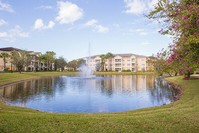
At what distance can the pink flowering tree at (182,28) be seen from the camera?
7021 millimetres

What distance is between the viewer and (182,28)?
7371 mm

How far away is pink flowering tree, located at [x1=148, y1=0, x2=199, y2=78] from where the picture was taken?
702 centimetres

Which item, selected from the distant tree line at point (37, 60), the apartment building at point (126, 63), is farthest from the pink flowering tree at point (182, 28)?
the apartment building at point (126, 63)

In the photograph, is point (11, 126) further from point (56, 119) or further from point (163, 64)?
point (163, 64)

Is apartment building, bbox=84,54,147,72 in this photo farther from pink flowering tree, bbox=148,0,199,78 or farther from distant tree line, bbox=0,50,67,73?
pink flowering tree, bbox=148,0,199,78

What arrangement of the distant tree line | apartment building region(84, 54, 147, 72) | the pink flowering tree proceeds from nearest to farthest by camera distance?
the pink flowering tree < the distant tree line < apartment building region(84, 54, 147, 72)

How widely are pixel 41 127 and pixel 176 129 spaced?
554 cm

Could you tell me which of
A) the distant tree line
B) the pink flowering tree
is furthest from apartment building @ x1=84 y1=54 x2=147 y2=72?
the pink flowering tree

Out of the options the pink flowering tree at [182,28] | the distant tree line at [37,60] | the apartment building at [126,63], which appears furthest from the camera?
the apartment building at [126,63]

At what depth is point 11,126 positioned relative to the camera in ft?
26.7

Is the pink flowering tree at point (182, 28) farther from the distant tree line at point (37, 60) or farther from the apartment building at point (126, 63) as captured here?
the apartment building at point (126, 63)

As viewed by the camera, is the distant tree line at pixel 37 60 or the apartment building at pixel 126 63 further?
the apartment building at pixel 126 63

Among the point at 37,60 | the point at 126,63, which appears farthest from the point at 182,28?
the point at 126,63

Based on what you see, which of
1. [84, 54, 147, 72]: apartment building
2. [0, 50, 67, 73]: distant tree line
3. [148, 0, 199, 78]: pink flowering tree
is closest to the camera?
[148, 0, 199, 78]: pink flowering tree
